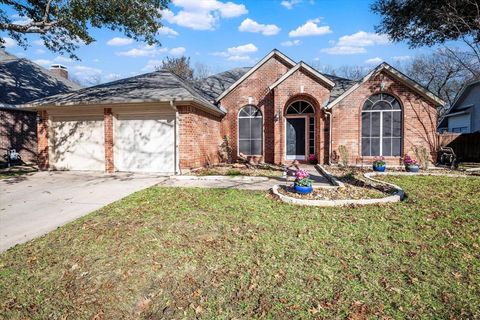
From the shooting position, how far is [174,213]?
589cm

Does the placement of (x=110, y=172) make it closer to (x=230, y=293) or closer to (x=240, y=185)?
(x=240, y=185)

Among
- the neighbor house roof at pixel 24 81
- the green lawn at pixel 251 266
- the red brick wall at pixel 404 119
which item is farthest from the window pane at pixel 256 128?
the neighbor house roof at pixel 24 81

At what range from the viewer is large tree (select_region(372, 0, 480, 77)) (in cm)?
1295

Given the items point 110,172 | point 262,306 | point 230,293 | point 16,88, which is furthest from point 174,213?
point 16,88

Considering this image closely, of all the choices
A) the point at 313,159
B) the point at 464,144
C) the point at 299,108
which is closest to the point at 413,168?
the point at 313,159

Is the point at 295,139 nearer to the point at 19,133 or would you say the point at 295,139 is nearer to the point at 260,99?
the point at 260,99

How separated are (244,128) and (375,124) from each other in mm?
6566

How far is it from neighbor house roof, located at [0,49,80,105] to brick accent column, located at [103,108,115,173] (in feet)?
28.7

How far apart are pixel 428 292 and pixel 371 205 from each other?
350 cm

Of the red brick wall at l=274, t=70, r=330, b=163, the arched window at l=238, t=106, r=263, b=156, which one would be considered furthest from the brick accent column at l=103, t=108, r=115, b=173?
the red brick wall at l=274, t=70, r=330, b=163

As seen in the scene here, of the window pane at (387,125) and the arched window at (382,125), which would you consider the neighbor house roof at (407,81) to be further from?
the window pane at (387,125)

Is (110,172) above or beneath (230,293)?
above

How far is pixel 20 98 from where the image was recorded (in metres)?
16.9

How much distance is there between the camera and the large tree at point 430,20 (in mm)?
12953
